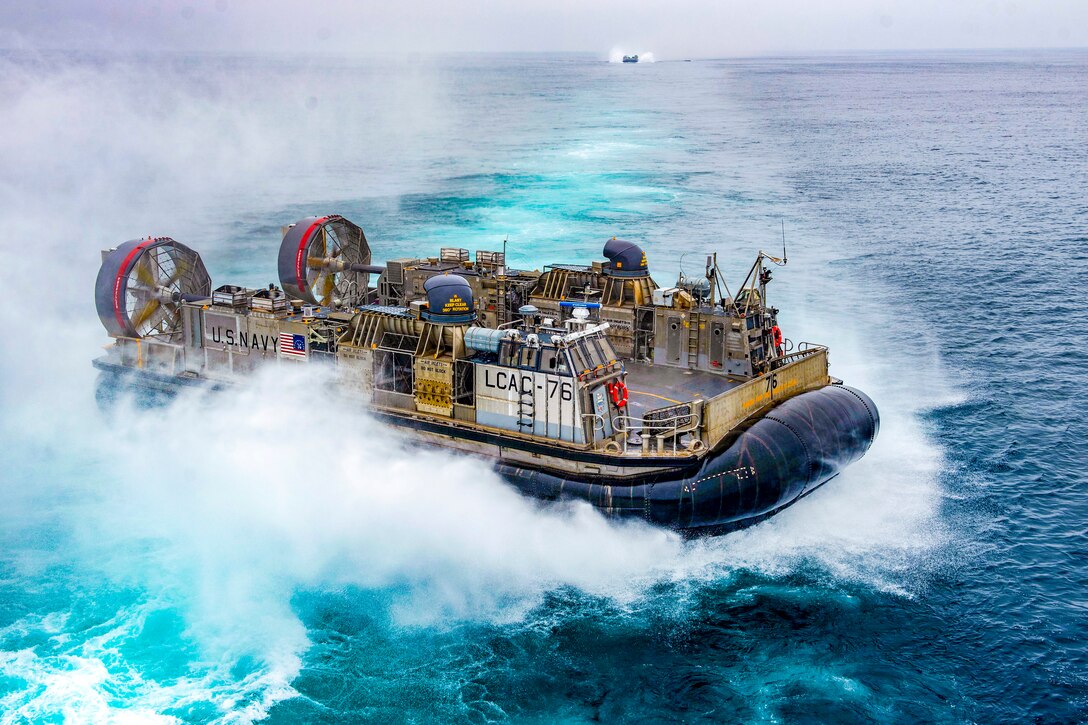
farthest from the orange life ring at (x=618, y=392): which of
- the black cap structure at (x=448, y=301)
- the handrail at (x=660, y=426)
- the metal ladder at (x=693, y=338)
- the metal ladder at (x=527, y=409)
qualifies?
the metal ladder at (x=693, y=338)

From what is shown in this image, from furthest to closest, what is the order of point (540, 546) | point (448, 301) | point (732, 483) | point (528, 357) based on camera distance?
point (448, 301) → point (528, 357) → point (540, 546) → point (732, 483)

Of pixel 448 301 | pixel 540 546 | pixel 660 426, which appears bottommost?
pixel 540 546

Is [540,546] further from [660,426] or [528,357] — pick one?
[528,357]

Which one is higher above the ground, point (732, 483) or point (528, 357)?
point (528, 357)

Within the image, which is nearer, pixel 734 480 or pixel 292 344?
pixel 734 480

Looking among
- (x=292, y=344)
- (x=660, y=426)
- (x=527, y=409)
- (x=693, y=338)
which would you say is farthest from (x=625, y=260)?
(x=292, y=344)

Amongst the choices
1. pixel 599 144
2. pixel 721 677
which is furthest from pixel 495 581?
pixel 599 144

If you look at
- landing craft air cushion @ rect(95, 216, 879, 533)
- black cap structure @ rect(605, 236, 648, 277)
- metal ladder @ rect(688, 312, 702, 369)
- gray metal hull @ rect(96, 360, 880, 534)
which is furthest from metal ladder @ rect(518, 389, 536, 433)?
black cap structure @ rect(605, 236, 648, 277)

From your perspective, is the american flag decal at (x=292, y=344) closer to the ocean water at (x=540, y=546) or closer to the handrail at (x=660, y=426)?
the ocean water at (x=540, y=546)
